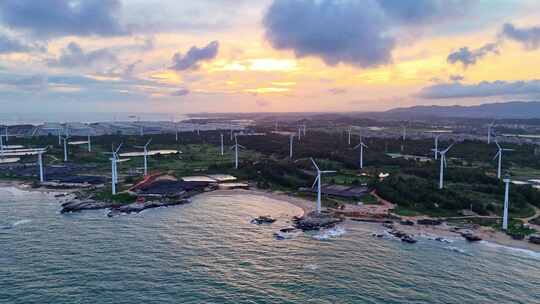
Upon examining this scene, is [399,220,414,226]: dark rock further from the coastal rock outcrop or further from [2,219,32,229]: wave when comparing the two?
[2,219,32,229]: wave

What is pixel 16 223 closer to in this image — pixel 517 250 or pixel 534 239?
pixel 517 250

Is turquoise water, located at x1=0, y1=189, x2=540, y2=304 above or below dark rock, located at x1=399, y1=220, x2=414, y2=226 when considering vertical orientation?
below

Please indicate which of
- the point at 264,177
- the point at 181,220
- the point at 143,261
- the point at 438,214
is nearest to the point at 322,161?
the point at 264,177

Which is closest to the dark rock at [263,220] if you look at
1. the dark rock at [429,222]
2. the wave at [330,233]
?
the wave at [330,233]

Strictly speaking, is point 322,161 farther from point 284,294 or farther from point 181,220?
point 284,294

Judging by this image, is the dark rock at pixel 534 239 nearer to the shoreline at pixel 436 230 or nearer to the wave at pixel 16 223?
the shoreline at pixel 436 230

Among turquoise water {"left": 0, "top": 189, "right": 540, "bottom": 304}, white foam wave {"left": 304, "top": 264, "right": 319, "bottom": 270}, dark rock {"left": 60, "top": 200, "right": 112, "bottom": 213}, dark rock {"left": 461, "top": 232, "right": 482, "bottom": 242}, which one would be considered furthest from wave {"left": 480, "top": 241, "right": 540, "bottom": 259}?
dark rock {"left": 60, "top": 200, "right": 112, "bottom": 213}

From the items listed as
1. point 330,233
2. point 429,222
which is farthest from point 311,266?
point 429,222
